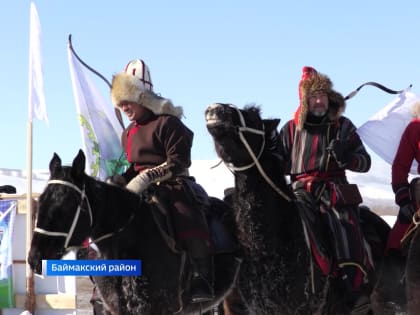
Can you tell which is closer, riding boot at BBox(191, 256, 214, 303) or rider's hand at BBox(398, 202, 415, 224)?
riding boot at BBox(191, 256, 214, 303)

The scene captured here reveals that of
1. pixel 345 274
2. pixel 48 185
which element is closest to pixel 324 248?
pixel 345 274

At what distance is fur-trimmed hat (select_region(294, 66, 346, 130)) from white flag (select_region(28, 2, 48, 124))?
5.84 metres

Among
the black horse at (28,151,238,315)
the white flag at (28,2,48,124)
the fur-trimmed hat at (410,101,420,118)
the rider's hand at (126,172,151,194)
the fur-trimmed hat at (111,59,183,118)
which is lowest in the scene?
the black horse at (28,151,238,315)

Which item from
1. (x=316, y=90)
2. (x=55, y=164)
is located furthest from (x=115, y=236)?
(x=316, y=90)

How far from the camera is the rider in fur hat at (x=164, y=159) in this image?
6053 millimetres

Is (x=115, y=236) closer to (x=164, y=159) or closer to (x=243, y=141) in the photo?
(x=164, y=159)

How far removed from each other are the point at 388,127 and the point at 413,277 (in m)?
1.86

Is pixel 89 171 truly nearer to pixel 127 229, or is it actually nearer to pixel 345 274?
pixel 127 229

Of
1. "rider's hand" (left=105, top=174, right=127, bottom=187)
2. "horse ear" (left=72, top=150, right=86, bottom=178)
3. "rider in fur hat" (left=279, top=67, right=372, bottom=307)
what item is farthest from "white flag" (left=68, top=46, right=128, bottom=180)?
"horse ear" (left=72, top=150, right=86, bottom=178)

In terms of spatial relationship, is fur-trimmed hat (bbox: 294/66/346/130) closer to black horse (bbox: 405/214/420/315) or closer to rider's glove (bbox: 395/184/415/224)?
rider's glove (bbox: 395/184/415/224)

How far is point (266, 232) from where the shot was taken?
5742 mm

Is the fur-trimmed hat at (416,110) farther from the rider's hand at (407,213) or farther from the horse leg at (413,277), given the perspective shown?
the horse leg at (413,277)

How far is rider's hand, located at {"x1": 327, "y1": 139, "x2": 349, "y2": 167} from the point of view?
19.9 feet

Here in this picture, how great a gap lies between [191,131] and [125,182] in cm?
71
